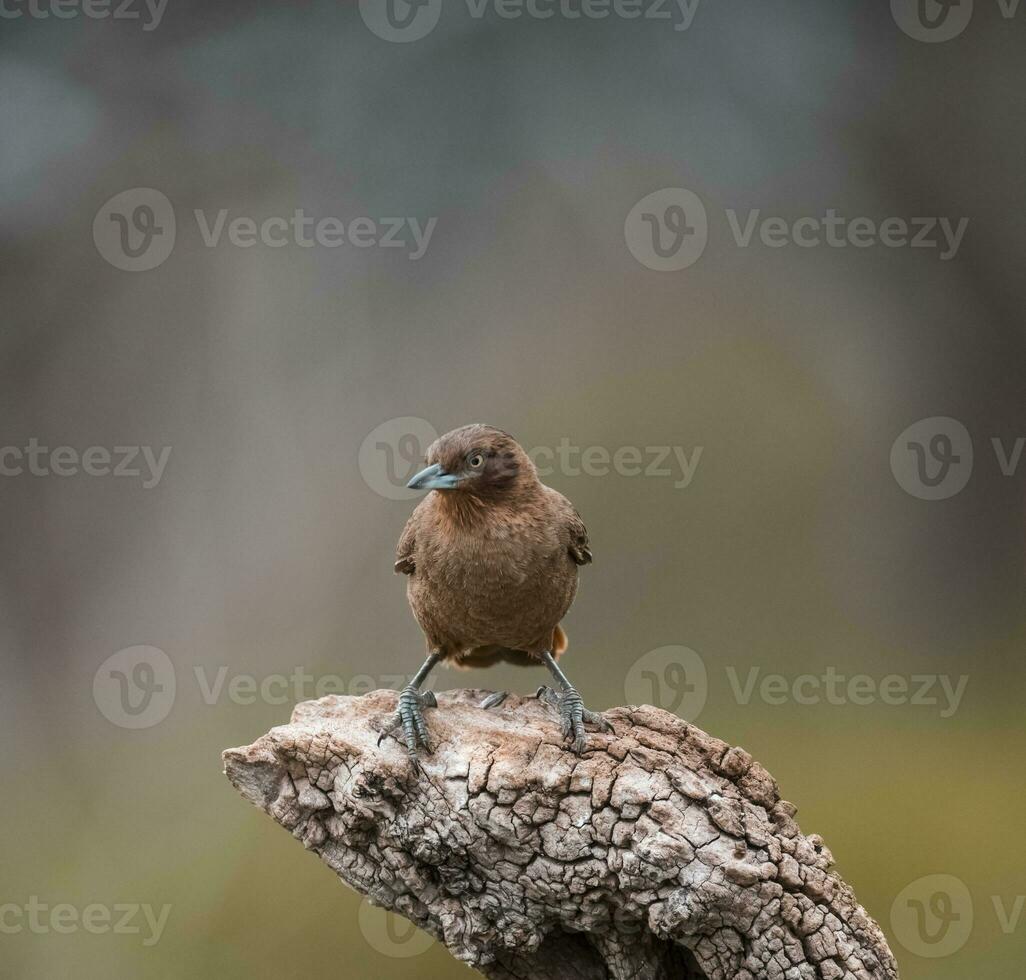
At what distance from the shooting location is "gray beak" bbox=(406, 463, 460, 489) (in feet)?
10.3

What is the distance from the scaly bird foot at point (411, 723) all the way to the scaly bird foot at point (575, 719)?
17.2 inches

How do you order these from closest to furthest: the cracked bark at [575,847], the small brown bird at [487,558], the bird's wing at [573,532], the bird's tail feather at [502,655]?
the cracked bark at [575,847], the small brown bird at [487,558], the bird's wing at [573,532], the bird's tail feather at [502,655]

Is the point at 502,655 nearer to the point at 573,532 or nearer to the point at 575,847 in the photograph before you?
the point at 573,532

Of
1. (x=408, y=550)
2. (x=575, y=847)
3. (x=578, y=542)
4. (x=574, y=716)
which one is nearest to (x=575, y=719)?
(x=574, y=716)

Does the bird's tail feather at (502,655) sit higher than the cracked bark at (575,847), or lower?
higher

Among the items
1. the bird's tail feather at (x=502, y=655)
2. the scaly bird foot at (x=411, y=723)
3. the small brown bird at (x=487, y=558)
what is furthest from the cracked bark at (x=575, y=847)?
the bird's tail feather at (x=502, y=655)

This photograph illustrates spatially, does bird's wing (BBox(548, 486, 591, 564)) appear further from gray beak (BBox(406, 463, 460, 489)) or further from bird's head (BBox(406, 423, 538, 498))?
gray beak (BBox(406, 463, 460, 489))

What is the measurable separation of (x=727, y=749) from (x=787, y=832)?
0.29m

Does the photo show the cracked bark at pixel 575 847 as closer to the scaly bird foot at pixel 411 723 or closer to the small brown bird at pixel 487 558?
the scaly bird foot at pixel 411 723

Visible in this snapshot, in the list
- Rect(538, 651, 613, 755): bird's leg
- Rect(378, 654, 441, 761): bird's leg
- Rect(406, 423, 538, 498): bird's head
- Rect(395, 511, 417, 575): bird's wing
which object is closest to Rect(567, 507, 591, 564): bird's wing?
Rect(406, 423, 538, 498): bird's head

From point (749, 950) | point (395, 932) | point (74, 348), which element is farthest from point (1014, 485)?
point (74, 348)

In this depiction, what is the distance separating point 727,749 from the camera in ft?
10.7

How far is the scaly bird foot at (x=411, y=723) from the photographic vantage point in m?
3.22

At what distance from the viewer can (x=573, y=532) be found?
11.7 feet
